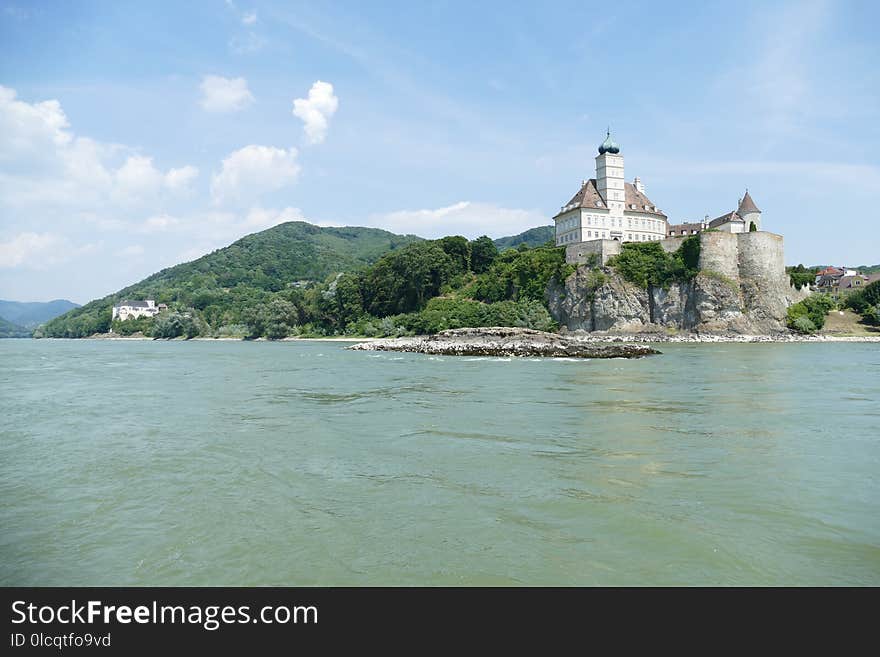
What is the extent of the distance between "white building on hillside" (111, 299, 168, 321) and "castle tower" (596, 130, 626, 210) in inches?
3725

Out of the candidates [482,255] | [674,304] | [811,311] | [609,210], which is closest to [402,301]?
[482,255]

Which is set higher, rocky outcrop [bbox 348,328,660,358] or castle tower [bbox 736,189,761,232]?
castle tower [bbox 736,189,761,232]

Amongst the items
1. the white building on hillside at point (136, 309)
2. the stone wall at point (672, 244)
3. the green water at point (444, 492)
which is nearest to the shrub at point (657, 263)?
the stone wall at point (672, 244)

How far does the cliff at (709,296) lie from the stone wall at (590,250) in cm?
152

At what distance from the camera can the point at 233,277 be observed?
151 meters

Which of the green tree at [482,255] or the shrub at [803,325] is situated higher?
the green tree at [482,255]

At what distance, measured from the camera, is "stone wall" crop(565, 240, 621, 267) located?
6316 cm

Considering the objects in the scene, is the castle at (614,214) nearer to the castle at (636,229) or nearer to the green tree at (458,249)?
the castle at (636,229)

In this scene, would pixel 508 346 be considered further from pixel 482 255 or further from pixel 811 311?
pixel 482 255

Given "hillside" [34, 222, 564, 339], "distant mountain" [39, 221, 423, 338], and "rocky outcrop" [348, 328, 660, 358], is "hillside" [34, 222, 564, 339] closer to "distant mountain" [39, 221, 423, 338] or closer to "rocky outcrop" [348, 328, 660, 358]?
"distant mountain" [39, 221, 423, 338]

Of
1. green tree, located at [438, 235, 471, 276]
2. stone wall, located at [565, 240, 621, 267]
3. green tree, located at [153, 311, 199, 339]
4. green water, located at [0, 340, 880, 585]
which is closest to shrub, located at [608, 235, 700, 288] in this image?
stone wall, located at [565, 240, 621, 267]

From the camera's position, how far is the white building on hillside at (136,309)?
12125 cm
